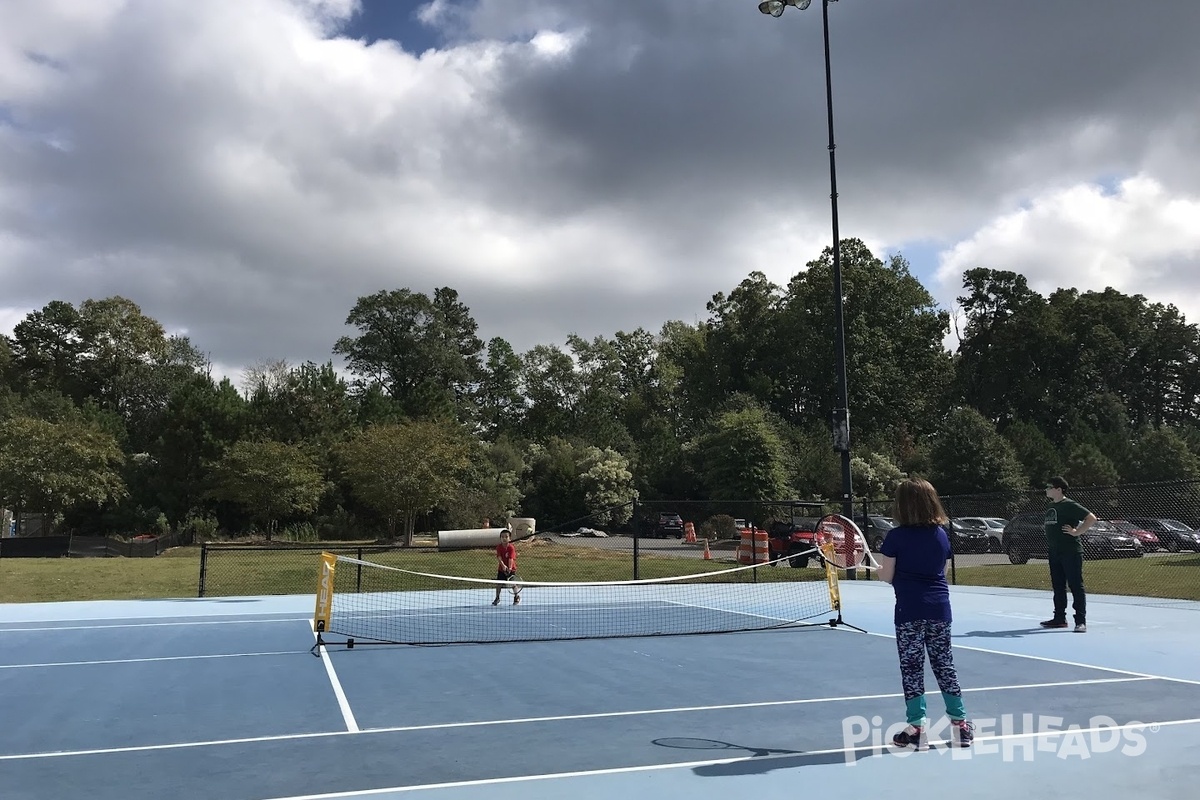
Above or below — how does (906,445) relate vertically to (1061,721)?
above

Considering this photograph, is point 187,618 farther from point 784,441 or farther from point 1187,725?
point 784,441

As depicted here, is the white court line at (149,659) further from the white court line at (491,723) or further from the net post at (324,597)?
the white court line at (491,723)

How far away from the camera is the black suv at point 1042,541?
80.7ft

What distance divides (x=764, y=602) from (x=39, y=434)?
38.8m

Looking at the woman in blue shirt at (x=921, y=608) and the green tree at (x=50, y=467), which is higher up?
the green tree at (x=50, y=467)

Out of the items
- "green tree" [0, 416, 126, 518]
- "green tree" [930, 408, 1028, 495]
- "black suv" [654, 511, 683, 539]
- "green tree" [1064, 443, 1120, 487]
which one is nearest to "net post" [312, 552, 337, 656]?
"black suv" [654, 511, 683, 539]

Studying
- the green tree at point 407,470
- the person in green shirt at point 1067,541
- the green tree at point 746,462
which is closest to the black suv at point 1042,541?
the person in green shirt at point 1067,541

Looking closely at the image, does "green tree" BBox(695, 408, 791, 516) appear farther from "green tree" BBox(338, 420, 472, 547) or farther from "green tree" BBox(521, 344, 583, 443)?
"green tree" BBox(521, 344, 583, 443)

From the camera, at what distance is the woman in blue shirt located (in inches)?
226

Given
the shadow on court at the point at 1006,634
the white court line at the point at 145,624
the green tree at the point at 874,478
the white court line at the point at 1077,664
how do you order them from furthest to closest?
the green tree at the point at 874,478 → the white court line at the point at 145,624 → the shadow on court at the point at 1006,634 → the white court line at the point at 1077,664

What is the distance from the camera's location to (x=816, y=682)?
8.34 metres

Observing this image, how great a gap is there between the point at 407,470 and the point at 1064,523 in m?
32.3

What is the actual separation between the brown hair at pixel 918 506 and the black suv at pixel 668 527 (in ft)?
134

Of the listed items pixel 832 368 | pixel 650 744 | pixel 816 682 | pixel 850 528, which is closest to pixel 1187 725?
pixel 816 682
